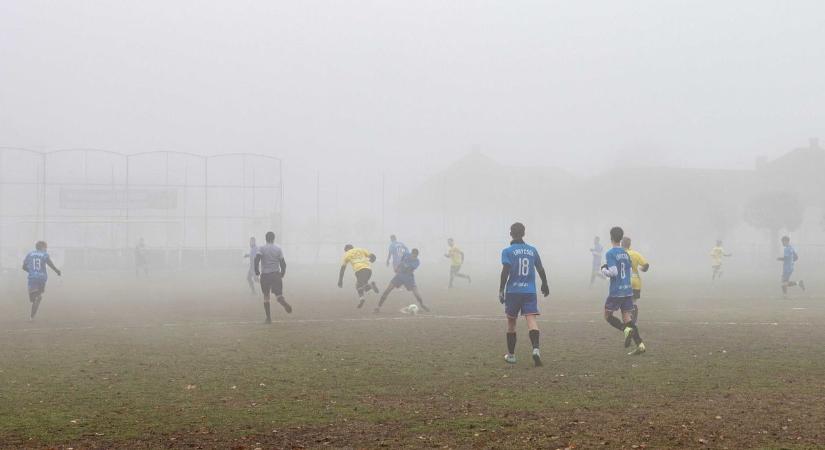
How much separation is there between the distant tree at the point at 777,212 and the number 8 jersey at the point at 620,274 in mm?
54552

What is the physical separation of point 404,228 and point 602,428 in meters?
91.1

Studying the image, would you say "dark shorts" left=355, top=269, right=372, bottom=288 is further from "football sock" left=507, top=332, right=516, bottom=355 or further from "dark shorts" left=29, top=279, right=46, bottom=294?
"football sock" left=507, top=332, right=516, bottom=355

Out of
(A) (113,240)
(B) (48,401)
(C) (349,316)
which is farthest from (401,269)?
(A) (113,240)

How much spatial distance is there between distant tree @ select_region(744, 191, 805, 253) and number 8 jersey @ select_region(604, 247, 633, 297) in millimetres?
54552

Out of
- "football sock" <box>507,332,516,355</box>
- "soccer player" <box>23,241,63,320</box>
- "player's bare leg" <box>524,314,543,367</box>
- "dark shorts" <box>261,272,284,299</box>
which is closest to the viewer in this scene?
"player's bare leg" <box>524,314,543,367</box>

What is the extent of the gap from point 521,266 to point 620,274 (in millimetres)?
2367

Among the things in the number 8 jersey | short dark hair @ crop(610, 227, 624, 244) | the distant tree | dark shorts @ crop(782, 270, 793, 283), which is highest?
the distant tree

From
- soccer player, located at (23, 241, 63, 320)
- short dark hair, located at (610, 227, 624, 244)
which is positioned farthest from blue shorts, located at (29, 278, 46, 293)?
short dark hair, located at (610, 227, 624, 244)

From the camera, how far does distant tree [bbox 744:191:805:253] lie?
64.2 metres

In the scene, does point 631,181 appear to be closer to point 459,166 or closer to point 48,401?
point 459,166

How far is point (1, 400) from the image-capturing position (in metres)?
9.94

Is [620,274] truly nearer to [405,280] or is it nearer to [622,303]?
[622,303]

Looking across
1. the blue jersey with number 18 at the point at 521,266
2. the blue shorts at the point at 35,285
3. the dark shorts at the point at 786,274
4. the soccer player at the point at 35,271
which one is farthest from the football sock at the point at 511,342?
the dark shorts at the point at 786,274

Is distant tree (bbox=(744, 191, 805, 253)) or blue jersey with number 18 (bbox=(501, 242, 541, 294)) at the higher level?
distant tree (bbox=(744, 191, 805, 253))
